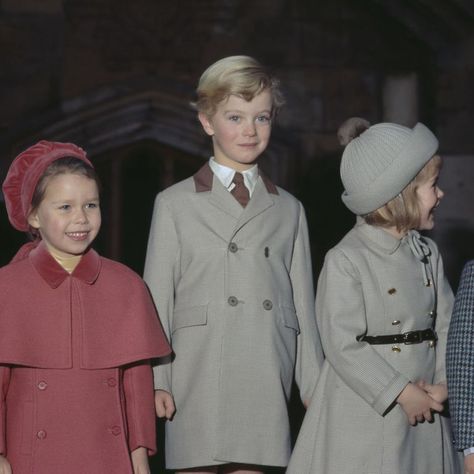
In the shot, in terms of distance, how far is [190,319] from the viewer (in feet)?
15.6

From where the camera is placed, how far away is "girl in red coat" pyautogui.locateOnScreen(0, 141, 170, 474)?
418cm

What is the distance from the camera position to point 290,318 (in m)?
4.83

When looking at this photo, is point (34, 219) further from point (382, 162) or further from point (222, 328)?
point (382, 162)

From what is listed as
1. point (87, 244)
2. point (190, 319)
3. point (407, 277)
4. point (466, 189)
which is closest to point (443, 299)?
point (407, 277)

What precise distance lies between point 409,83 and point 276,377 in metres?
3.12

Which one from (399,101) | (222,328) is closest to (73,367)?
(222,328)

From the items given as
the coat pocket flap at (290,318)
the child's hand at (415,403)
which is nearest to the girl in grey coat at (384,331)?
the child's hand at (415,403)

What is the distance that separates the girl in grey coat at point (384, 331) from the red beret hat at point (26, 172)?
3.05ft

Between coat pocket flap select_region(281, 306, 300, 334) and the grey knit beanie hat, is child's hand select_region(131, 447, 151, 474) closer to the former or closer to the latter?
coat pocket flap select_region(281, 306, 300, 334)

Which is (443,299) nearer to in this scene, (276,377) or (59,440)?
(276,377)

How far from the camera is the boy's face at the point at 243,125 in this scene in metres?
4.79

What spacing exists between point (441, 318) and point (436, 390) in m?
0.28

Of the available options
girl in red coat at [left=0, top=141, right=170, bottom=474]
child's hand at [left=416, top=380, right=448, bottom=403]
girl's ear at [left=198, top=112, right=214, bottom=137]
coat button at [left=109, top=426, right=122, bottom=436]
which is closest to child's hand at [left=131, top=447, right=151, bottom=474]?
girl in red coat at [left=0, top=141, right=170, bottom=474]

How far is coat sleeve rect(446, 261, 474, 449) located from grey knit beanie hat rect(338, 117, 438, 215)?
34.7 inches
